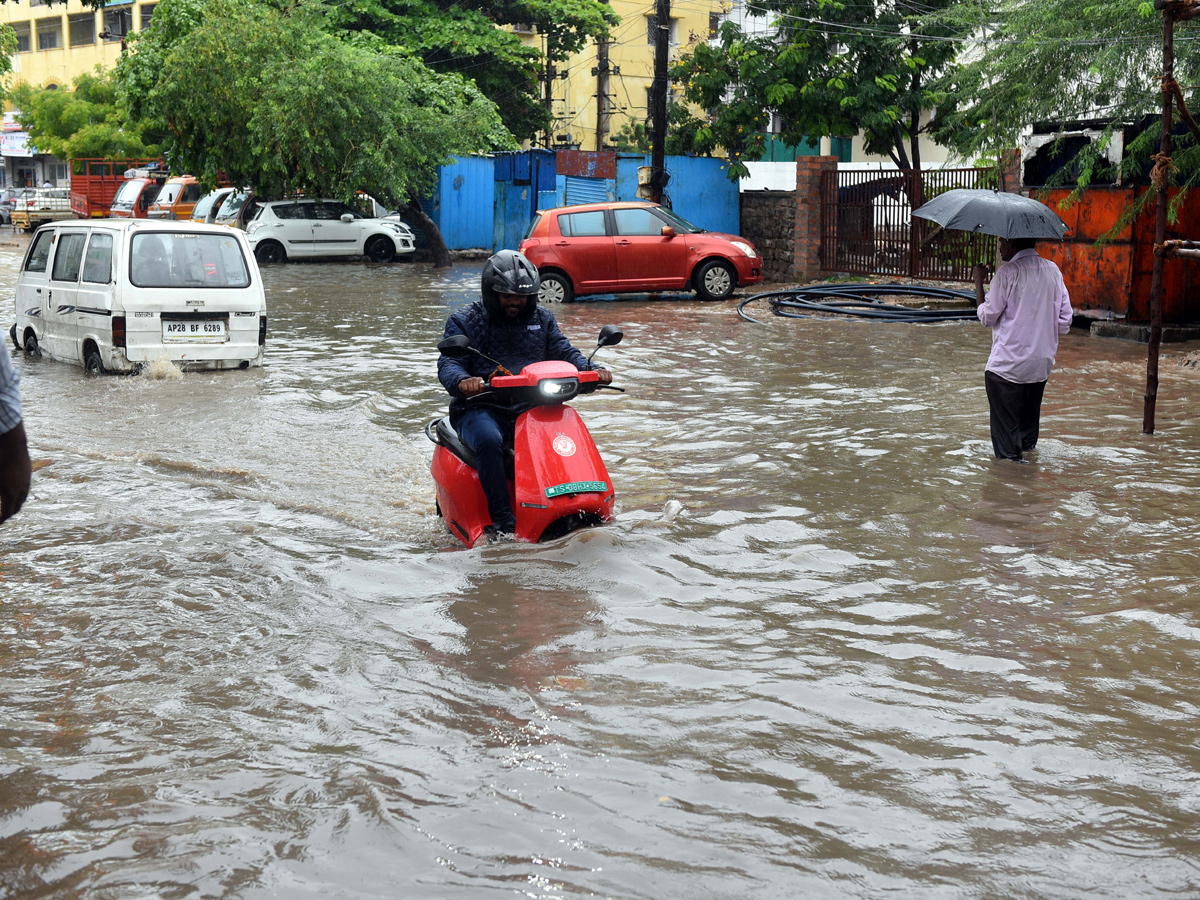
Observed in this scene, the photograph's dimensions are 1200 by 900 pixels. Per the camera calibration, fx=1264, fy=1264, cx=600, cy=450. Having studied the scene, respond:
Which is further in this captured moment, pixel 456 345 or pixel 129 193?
pixel 129 193

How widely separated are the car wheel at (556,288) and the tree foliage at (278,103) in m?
7.58

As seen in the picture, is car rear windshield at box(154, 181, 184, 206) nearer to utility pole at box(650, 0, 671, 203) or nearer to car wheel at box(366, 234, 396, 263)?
car wheel at box(366, 234, 396, 263)

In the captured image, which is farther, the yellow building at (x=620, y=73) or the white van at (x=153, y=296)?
the yellow building at (x=620, y=73)

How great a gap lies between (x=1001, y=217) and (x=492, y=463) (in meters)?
4.01

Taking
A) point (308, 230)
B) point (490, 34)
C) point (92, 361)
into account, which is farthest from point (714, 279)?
point (490, 34)

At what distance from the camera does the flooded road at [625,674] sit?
343 centimetres

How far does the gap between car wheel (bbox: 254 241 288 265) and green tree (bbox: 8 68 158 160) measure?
20.4 m

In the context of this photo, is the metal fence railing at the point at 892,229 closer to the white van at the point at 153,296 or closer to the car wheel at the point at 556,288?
the car wheel at the point at 556,288

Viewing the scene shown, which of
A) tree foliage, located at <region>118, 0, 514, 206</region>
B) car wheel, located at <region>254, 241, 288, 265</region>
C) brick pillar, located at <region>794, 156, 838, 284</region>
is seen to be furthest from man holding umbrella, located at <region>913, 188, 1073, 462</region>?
car wheel, located at <region>254, 241, 288, 265</region>

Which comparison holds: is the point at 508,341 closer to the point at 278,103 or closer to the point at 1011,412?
the point at 1011,412

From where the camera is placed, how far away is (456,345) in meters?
6.08

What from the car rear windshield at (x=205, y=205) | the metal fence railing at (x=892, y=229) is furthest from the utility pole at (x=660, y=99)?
the car rear windshield at (x=205, y=205)

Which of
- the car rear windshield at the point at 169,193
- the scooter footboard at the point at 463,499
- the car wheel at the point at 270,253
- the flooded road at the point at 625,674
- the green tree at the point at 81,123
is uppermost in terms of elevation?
the green tree at the point at 81,123

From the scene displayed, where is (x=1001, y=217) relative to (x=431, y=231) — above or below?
below
